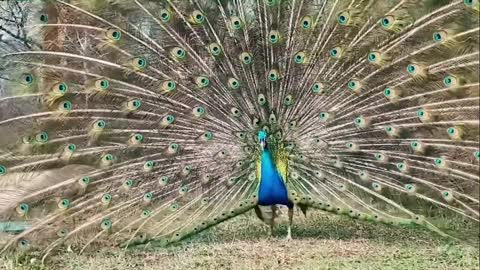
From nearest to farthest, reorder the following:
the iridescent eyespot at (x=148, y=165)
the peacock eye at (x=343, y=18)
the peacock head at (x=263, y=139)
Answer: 1. the peacock head at (x=263, y=139)
2. the peacock eye at (x=343, y=18)
3. the iridescent eyespot at (x=148, y=165)

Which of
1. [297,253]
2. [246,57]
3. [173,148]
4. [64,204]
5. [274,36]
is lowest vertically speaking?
[297,253]

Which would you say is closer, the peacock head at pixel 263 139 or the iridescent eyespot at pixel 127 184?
the peacock head at pixel 263 139

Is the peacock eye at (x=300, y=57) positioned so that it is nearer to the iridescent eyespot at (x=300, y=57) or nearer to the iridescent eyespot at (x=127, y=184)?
the iridescent eyespot at (x=300, y=57)

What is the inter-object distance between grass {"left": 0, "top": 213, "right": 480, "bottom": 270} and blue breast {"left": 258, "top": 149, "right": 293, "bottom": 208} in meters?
0.38

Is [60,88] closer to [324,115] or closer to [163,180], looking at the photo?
[163,180]

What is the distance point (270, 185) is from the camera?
4.65 meters

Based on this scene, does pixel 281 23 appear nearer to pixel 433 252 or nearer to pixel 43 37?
pixel 43 37

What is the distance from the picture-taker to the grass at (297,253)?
4.50 meters

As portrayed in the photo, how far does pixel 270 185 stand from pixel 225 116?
579mm

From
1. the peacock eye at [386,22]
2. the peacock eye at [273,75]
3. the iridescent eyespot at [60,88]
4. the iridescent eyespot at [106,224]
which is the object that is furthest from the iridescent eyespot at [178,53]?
the peacock eye at [386,22]

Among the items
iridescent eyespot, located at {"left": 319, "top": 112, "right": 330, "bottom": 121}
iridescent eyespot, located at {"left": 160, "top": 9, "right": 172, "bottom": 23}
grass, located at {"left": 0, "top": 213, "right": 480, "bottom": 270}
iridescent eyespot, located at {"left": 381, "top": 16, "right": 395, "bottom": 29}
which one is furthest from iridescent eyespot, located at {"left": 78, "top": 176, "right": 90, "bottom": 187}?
iridescent eyespot, located at {"left": 381, "top": 16, "right": 395, "bottom": 29}

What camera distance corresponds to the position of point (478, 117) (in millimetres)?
4285

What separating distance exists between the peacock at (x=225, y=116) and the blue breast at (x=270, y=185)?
0.5 inches

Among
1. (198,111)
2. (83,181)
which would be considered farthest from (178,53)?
(83,181)
